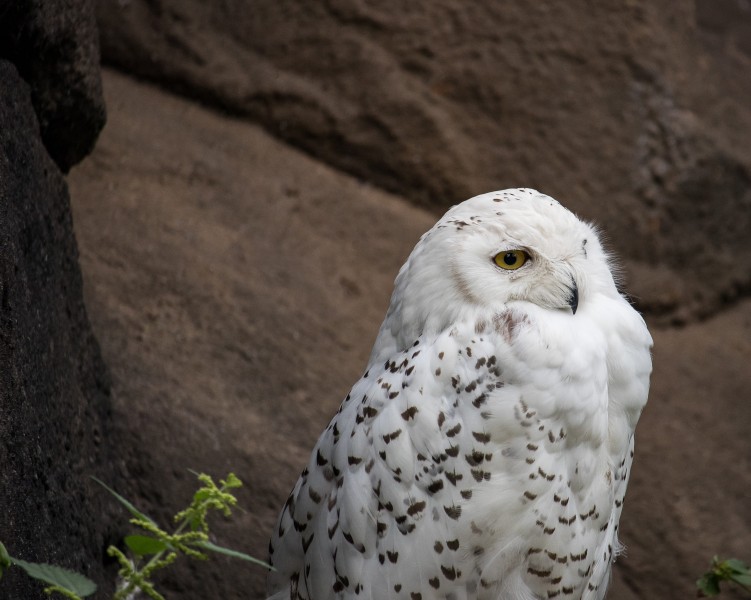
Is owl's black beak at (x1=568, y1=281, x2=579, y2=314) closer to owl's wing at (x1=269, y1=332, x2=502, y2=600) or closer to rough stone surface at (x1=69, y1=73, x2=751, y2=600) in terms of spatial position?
owl's wing at (x1=269, y1=332, x2=502, y2=600)

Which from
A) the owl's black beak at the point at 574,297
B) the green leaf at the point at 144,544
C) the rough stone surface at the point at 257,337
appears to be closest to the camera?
the green leaf at the point at 144,544

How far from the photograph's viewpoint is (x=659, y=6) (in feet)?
16.2

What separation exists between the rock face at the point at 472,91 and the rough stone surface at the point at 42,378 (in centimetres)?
202

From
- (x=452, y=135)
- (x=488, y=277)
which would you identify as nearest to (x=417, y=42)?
(x=452, y=135)

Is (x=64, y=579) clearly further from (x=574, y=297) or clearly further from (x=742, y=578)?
(x=742, y=578)

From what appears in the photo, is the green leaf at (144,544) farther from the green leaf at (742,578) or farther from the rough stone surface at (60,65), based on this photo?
the green leaf at (742,578)

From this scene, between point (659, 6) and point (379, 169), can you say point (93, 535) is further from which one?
point (659, 6)

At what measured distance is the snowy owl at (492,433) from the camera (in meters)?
2.20

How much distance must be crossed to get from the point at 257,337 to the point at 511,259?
1.71 m

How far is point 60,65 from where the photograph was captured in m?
2.81

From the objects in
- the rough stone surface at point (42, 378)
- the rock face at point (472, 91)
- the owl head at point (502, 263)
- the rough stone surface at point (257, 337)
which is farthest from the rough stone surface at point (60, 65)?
the rock face at point (472, 91)

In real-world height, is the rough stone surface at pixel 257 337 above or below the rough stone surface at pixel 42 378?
below

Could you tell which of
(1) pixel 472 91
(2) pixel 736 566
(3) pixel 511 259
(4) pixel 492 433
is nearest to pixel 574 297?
(3) pixel 511 259

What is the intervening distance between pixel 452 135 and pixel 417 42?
0.50 metres
